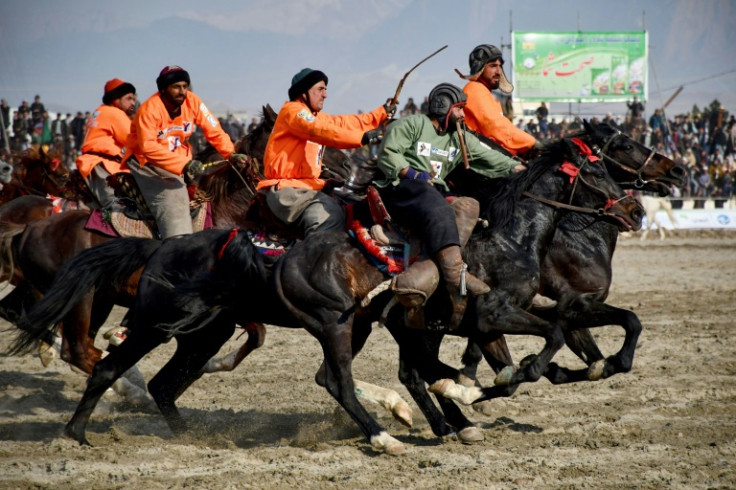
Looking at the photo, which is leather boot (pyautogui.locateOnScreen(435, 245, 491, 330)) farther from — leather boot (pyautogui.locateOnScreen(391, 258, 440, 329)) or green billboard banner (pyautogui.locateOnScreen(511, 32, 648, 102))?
green billboard banner (pyautogui.locateOnScreen(511, 32, 648, 102))

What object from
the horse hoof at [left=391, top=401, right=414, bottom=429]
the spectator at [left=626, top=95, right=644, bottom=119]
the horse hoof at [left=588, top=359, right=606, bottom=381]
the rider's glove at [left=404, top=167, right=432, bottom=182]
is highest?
the spectator at [left=626, top=95, right=644, bottom=119]

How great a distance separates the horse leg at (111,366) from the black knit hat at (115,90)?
130 inches

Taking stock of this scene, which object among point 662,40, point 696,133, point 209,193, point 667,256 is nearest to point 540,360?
point 209,193

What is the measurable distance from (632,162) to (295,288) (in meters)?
2.93

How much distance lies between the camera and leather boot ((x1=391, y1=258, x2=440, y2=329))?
5.33 metres

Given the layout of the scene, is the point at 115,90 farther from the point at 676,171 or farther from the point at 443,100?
the point at 676,171

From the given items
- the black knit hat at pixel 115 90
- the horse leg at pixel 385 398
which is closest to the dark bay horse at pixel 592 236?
the horse leg at pixel 385 398

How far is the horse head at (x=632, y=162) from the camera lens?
653cm

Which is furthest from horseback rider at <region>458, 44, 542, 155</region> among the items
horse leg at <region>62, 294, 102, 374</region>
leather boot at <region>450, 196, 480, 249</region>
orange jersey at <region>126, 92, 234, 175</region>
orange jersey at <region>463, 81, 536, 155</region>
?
horse leg at <region>62, 294, 102, 374</region>

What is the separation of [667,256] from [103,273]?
1359 cm

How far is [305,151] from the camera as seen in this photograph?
614 centimetres

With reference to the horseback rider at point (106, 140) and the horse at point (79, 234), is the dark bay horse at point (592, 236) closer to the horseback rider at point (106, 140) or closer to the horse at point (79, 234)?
the horse at point (79, 234)

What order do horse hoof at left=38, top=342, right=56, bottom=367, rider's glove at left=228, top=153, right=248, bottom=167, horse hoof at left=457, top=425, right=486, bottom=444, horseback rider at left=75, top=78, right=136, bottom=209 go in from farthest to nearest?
1. horse hoof at left=38, top=342, right=56, bottom=367
2. horseback rider at left=75, top=78, right=136, bottom=209
3. rider's glove at left=228, top=153, right=248, bottom=167
4. horse hoof at left=457, top=425, right=486, bottom=444

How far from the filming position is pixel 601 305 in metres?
5.99
